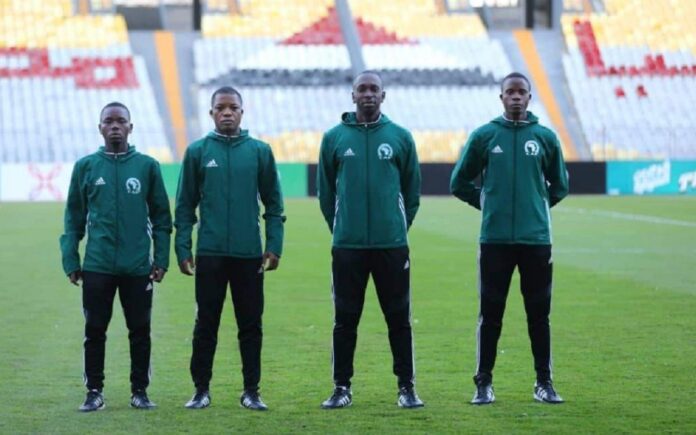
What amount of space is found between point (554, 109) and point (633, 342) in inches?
1690

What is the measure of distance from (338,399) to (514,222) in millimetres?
1539

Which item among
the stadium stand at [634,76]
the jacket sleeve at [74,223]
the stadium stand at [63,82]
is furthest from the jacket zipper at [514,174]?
the stadium stand at [634,76]

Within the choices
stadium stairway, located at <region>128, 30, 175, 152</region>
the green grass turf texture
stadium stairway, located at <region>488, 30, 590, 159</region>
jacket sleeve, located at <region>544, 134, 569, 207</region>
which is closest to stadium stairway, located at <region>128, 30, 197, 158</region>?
stadium stairway, located at <region>128, 30, 175, 152</region>

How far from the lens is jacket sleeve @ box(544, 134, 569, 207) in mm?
9602

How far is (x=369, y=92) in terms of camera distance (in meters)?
9.20

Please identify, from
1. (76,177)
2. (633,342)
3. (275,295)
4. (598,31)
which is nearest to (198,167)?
(76,177)

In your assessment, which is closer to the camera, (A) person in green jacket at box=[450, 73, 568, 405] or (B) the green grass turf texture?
(B) the green grass turf texture

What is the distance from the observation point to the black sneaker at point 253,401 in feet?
30.5

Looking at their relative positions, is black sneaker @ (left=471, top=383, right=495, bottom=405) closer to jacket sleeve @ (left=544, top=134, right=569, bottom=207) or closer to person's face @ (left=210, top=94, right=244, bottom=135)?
jacket sleeve @ (left=544, top=134, right=569, bottom=207)

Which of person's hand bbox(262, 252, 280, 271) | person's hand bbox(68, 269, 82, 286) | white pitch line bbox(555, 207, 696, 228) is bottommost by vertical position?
Answer: white pitch line bbox(555, 207, 696, 228)

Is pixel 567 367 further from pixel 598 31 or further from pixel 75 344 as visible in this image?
pixel 598 31

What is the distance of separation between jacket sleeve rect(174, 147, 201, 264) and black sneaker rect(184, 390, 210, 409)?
32.7 inches

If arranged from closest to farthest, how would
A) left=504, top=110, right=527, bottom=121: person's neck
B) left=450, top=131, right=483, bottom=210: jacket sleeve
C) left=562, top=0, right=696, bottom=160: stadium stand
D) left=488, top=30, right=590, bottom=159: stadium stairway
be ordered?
left=504, top=110, right=527, bottom=121: person's neck < left=450, top=131, right=483, bottom=210: jacket sleeve < left=562, top=0, right=696, bottom=160: stadium stand < left=488, top=30, right=590, bottom=159: stadium stairway

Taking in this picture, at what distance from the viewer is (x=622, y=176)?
4812cm
